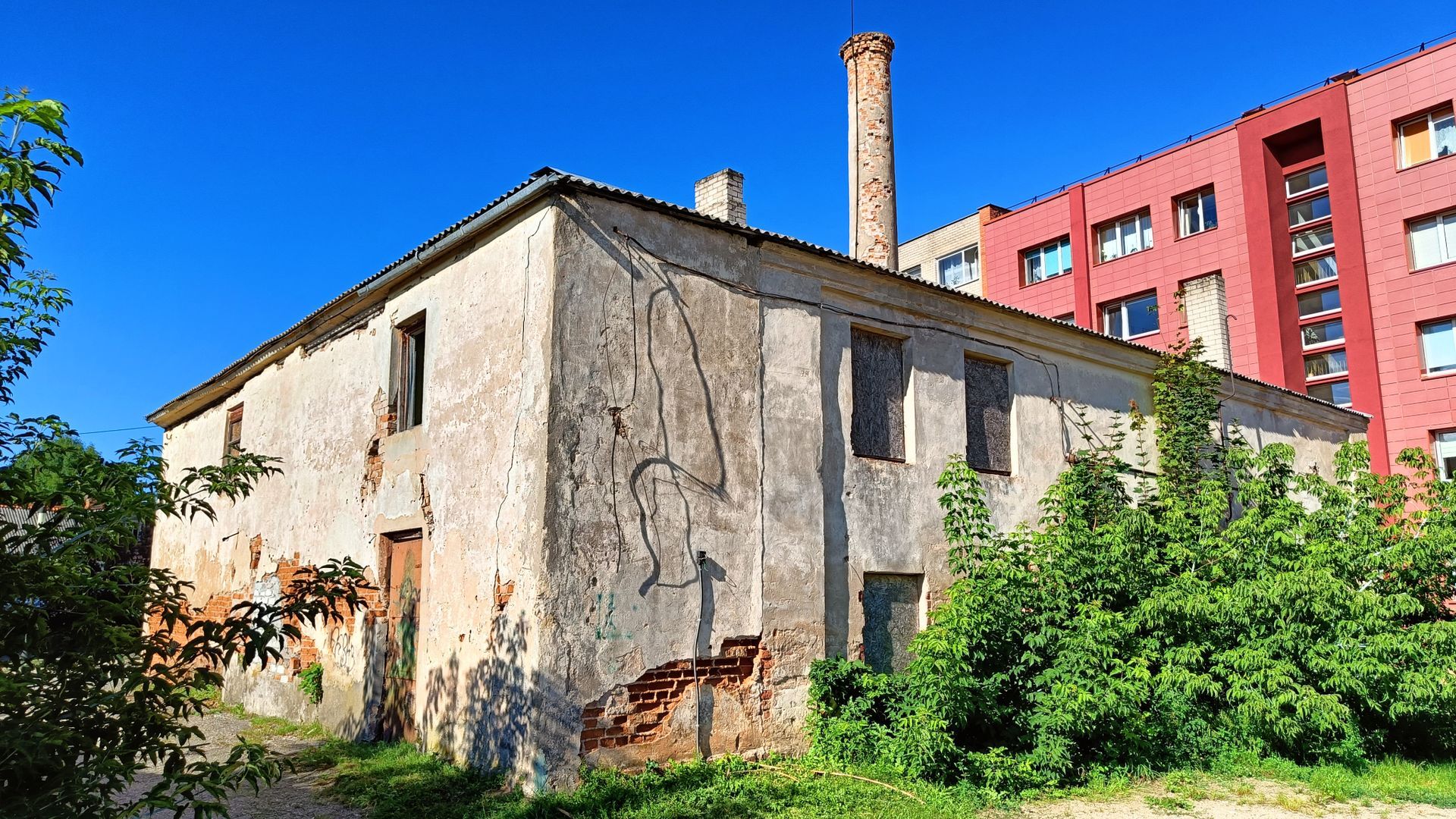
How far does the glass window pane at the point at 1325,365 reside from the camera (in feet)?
75.9

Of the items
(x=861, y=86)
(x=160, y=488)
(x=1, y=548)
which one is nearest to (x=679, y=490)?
(x=160, y=488)

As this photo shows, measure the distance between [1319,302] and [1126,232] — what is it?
16.7 ft

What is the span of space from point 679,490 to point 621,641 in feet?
4.20

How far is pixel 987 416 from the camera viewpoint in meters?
10.7

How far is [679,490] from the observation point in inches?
305

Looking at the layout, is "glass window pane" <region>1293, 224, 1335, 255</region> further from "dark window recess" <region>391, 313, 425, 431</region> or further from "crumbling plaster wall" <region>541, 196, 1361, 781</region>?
"dark window recess" <region>391, 313, 425, 431</region>

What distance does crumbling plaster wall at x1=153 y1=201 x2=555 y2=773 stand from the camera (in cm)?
726

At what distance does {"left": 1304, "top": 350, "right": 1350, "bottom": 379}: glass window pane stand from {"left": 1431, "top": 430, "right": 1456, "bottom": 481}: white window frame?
265 cm

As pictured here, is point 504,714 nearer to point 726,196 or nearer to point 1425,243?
point 726,196

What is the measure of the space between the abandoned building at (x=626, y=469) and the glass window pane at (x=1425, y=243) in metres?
15.2

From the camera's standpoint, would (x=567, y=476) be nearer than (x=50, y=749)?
No

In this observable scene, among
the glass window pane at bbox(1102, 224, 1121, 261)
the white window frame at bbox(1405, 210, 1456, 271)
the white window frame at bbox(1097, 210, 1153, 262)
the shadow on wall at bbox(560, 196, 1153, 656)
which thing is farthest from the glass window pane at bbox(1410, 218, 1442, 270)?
the shadow on wall at bbox(560, 196, 1153, 656)

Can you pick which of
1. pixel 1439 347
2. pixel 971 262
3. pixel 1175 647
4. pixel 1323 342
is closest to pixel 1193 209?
pixel 1323 342

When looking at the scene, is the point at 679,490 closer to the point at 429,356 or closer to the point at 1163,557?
the point at 429,356
